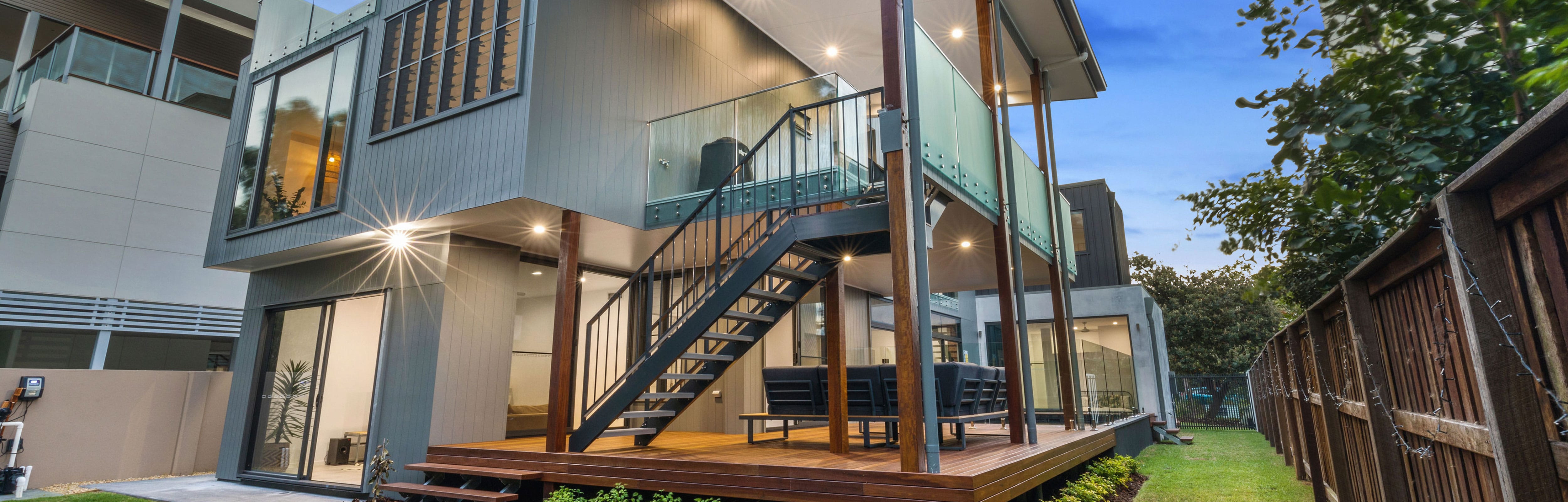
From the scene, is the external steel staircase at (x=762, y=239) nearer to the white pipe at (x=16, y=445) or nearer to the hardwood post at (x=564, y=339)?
the hardwood post at (x=564, y=339)

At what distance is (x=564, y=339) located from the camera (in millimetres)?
6742

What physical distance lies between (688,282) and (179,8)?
37.0 feet

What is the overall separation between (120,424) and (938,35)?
11357 millimetres

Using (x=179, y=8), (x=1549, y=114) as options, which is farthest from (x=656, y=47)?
(x=179, y=8)

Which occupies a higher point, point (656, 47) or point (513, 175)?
point (656, 47)

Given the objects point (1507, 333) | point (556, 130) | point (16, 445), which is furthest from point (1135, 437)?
point (16, 445)

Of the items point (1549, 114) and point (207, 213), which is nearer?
point (1549, 114)

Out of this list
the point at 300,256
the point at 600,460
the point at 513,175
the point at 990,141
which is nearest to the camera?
the point at 600,460

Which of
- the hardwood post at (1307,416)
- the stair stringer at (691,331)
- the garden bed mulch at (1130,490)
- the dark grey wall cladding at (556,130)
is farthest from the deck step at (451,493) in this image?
the hardwood post at (1307,416)

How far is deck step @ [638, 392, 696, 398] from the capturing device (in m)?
6.46

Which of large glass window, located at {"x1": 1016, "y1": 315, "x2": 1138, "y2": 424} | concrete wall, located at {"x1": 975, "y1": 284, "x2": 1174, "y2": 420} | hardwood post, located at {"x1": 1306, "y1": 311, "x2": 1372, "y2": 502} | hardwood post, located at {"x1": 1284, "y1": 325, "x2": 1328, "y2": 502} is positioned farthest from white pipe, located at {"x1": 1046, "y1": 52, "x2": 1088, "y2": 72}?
concrete wall, located at {"x1": 975, "y1": 284, "x2": 1174, "y2": 420}

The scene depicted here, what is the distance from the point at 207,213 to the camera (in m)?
12.5

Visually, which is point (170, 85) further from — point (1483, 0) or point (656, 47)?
point (1483, 0)

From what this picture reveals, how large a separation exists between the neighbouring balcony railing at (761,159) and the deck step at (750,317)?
104 cm
